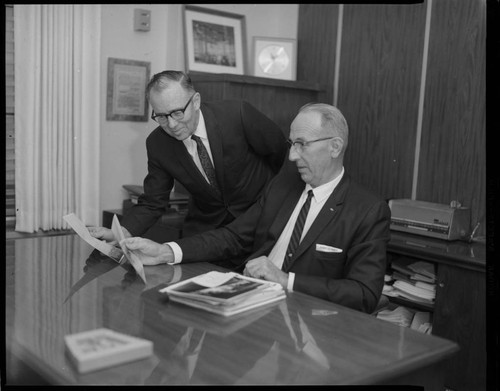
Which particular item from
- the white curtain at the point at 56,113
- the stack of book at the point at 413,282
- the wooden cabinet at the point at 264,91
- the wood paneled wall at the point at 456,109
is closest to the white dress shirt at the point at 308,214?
the stack of book at the point at 413,282

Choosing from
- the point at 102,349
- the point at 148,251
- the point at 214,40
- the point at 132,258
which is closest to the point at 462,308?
the point at 148,251

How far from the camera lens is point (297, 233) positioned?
2246mm

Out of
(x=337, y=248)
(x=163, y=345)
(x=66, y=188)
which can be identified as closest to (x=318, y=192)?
(x=337, y=248)

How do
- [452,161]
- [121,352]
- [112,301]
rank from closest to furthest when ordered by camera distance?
1. [121,352]
2. [112,301]
3. [452,161]

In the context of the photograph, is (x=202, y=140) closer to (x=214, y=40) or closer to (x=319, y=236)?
(x=319, y=236)

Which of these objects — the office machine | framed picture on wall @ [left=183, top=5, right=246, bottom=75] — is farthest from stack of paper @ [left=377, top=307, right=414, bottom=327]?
framed picture on wall @ [left=183, top=5, right=246, bottom=75]

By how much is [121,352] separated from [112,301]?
0.51 metres

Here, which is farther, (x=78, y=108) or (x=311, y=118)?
(x=78, y=108)

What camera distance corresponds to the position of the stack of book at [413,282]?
118 inches

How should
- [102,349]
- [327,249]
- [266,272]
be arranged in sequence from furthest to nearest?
[327,249], [266,272], [102,349]

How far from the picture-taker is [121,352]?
1.27m

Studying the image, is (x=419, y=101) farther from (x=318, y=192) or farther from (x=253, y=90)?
(x=318, y=192)

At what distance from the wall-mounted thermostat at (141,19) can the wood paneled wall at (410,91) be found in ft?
3.54

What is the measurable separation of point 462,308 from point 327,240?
1.01 metres
